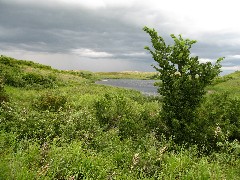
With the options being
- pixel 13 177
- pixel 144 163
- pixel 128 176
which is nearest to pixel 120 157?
pixel 144 163

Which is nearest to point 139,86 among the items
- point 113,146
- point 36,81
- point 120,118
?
point 36,81

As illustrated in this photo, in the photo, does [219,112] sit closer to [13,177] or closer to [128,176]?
[128,176]

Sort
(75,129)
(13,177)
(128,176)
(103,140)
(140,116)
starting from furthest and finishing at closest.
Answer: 1. (140,116)
2. (75,129)
3. (103,140)
4. (128,176)
5. (13,177)

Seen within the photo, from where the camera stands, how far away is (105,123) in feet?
55.5

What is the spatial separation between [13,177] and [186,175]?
475cm

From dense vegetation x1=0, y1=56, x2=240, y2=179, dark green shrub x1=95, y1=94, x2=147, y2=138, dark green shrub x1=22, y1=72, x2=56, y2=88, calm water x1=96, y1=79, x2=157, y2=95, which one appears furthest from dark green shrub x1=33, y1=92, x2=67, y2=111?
calm water x1=96, y1=79, x2=157, y2=95

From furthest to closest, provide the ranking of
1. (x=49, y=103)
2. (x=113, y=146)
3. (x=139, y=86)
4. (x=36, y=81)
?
(x=139, y=86), (x=36, y=81), (x=49, y=103), (x=113, y=146)

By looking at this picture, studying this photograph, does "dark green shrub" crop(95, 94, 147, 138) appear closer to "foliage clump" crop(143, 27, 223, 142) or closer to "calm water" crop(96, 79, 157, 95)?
"foliage clump" crop(143, 27, 223, 142)

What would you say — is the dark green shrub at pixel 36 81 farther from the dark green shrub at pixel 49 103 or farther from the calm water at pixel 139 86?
the dark green shrub at pixel 49 103

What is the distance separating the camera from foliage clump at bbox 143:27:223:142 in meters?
14.5

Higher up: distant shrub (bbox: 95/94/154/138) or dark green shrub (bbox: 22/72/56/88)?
dark green shrub (bbox: 22/72/56/88)

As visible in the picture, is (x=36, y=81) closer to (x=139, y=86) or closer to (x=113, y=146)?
(x=139, y=86)

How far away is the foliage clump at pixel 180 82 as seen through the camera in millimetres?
14516

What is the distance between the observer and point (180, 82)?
573 inches
